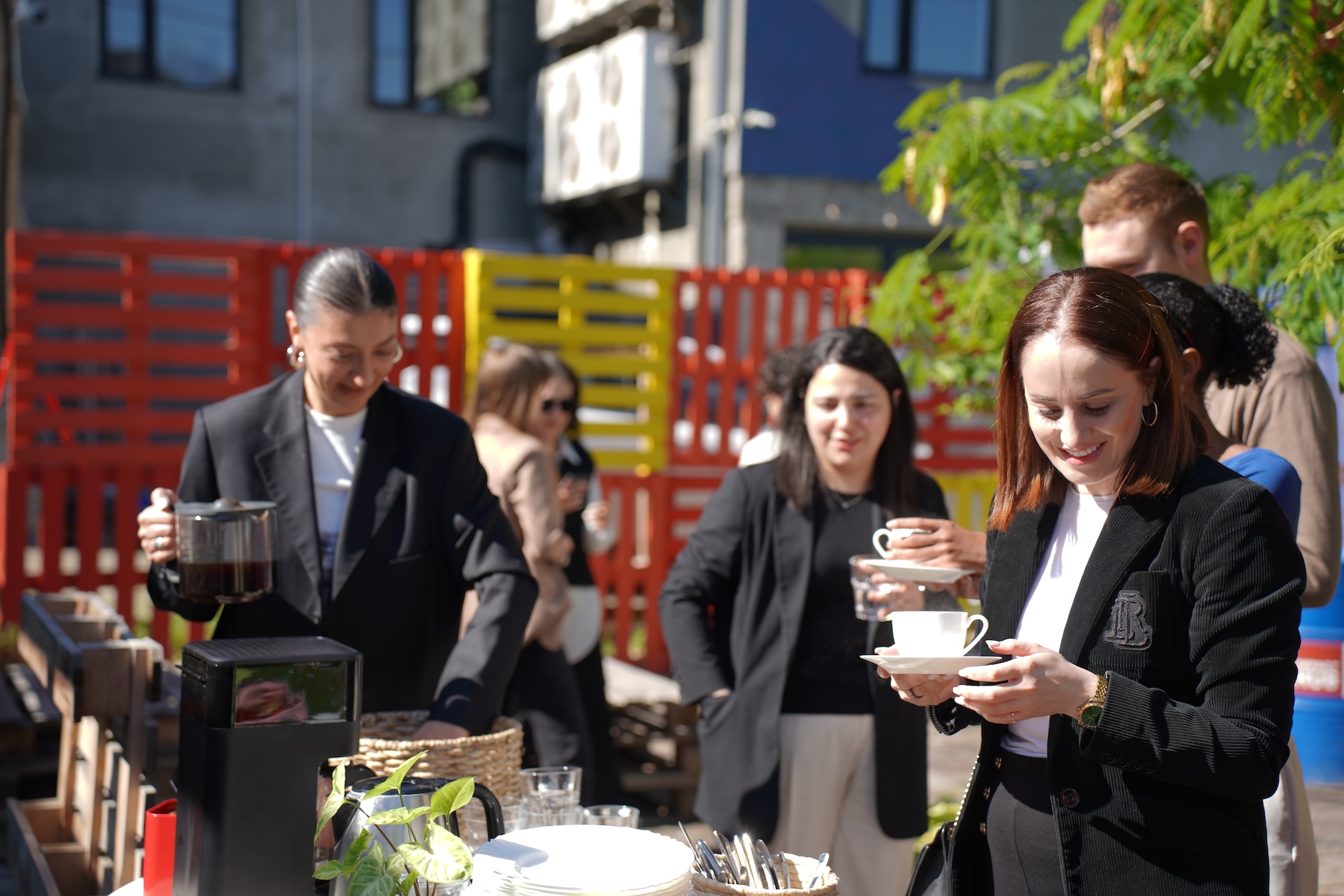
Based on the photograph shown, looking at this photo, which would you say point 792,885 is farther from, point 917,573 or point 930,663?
point 917,573

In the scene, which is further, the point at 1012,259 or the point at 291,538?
the point at 1012,259

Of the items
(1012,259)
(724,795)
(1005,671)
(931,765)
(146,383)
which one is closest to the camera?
(1005,671)

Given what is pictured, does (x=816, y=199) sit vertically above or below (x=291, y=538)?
above

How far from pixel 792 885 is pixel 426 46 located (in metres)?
15.2

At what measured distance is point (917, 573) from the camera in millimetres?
2639

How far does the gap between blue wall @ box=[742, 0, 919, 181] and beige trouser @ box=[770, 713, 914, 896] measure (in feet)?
34.5

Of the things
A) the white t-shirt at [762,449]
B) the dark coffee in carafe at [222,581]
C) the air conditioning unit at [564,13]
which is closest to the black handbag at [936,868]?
the dark coffee in carafe at [222,581]

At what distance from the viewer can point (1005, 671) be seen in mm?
1782

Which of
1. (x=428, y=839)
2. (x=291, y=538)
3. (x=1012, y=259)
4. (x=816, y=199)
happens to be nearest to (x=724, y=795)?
(x=291, y=538)

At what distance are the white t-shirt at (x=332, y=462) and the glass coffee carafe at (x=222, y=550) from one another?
1.06 ft

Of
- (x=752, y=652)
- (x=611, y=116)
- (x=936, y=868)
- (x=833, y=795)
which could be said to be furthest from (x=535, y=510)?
(x=611, y=116)

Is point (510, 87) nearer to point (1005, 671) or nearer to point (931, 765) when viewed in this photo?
point (931, 765)

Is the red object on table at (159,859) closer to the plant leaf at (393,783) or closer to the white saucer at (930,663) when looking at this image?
the plant leaf at (393,783)

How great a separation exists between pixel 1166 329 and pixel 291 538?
69.9 inches
